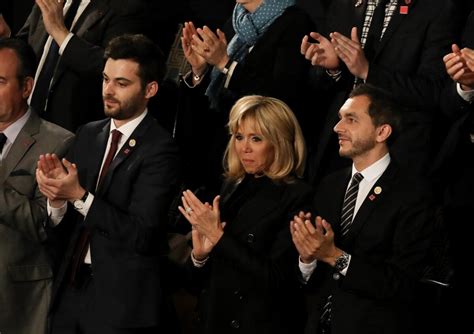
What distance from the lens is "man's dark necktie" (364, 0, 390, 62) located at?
4.85 m

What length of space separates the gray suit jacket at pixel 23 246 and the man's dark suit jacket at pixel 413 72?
1296 mm

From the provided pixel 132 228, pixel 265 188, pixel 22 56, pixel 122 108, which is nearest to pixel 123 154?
pixel 122 108

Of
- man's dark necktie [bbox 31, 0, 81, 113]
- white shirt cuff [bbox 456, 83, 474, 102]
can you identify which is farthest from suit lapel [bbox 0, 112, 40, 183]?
white shirt cuff [bbox 456, 83, 474, 102]

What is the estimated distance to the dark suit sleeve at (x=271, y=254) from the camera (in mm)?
4223

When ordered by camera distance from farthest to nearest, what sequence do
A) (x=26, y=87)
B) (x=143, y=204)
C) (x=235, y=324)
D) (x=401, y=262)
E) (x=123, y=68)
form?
1. (x=26, y=87)
2. (x=123, y=68)
3. (x=143, y=204)
4. (x=235, y=324)
5. (x=401, y=262)

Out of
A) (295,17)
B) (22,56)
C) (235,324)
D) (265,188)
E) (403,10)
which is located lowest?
(235,324)

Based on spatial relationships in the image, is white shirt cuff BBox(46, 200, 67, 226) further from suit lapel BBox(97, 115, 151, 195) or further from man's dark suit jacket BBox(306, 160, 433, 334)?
man's dark suit jacket BBox(306, 160, 433, 334)

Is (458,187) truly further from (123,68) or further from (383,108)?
(123,68)

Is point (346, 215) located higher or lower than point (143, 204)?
higher

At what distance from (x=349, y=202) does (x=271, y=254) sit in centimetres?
39

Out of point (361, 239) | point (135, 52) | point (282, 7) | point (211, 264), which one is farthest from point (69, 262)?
point (282, 7)

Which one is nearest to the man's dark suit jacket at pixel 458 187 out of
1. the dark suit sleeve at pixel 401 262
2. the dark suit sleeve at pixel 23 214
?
the dark suit sleeve at pixel 401 262

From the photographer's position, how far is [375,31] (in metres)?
4.87

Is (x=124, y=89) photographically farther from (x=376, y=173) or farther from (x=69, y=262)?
(x=376, y=173)
